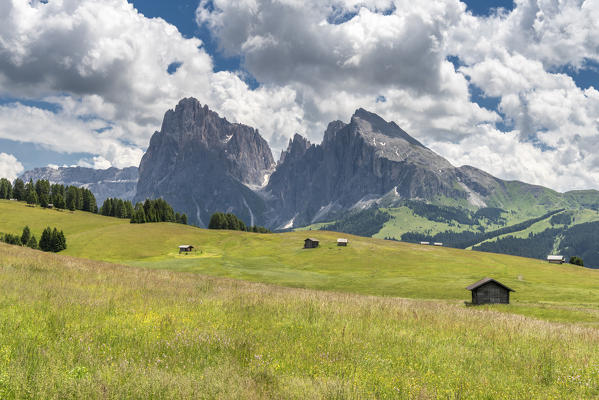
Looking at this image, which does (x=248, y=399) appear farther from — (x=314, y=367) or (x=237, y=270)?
(x=237, y=270)

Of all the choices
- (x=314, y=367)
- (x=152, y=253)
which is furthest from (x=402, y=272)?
(x=314, y=367)

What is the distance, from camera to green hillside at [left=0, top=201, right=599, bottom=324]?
240 feet

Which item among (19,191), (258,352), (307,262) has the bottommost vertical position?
(307,262)

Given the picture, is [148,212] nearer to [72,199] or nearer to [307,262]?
[72,199]

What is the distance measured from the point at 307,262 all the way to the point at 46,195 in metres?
137

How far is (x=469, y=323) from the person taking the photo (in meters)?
11.8

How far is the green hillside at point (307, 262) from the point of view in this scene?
73075 millimetres

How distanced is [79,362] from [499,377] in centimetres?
790

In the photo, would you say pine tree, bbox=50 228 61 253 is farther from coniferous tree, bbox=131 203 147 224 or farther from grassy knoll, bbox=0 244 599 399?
grassy knoll, bbox=0 244 599 399

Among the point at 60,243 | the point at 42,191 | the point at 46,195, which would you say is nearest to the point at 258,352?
the point at 60,243

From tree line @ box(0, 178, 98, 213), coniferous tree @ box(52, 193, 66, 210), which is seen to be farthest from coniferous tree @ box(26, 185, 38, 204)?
coniferous tree @ box(52, 193, 66, 210)

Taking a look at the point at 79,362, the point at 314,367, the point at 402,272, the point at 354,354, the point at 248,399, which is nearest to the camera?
the point at 248,399

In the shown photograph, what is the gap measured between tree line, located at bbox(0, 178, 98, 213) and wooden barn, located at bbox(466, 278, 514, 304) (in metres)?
185

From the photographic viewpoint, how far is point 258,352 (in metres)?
7.57
